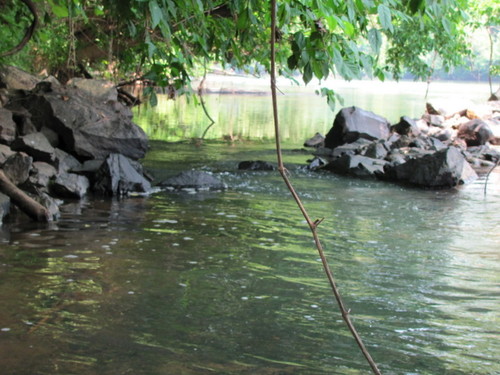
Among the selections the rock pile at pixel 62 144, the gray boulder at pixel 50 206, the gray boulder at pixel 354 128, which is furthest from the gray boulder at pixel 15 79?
the gray boulder at pixel 354 128

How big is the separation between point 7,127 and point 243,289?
6.57m

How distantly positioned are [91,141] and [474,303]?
8171mm

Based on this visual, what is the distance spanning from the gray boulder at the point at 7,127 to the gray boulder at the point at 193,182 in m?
2.51

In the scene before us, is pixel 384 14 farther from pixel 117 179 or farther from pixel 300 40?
pixel 117 179

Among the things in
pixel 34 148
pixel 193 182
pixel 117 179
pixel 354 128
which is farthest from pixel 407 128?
pixel 34 148

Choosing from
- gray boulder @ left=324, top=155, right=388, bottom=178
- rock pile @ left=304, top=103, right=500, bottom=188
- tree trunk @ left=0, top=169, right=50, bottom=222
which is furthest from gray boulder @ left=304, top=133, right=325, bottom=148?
tree trunk @ left=0, top=169, right=50, bottom=222

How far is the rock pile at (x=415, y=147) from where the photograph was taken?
13172 millimetres

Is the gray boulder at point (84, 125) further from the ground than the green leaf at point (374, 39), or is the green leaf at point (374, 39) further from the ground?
the green leaf at point (374, 39)

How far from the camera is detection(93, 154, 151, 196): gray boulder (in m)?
10.8

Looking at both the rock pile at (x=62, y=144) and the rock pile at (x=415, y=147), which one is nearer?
the rock pile at (x=62, y=144)

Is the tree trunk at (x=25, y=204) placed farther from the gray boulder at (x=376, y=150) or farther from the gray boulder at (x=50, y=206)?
the gray boulder at (x=376, y=150)

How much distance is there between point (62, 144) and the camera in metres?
12.6

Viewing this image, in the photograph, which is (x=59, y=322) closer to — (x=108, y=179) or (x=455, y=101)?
(x=108, y=179)

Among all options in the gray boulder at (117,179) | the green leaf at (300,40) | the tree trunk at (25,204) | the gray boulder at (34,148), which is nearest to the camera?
the green leaf at (300,40)
